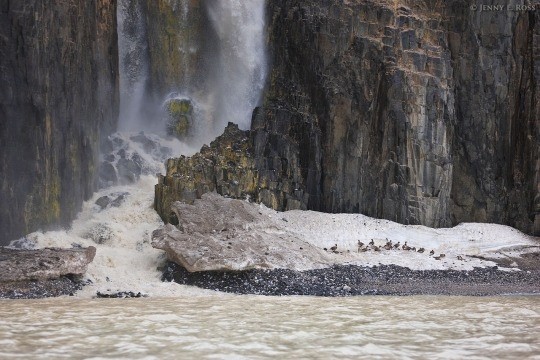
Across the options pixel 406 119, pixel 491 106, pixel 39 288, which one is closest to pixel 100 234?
pixel 39 288

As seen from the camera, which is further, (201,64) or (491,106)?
(201,64)

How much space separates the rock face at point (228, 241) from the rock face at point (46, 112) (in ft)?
14.5

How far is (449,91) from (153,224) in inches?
633

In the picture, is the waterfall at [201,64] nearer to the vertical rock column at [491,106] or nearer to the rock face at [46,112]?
the rock face at [46,112]

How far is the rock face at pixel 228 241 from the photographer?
18.5 metres

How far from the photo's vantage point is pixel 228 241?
20.0 m

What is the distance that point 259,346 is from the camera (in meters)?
8.29

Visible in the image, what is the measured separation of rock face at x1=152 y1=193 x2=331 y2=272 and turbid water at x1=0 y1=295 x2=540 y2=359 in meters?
3.93

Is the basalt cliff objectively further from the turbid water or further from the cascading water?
the turbid water

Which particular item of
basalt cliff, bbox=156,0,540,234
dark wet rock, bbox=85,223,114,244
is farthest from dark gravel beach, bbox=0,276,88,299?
basalt cliff, bbox=156,0,540,234

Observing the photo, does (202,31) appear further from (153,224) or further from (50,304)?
(50,304)

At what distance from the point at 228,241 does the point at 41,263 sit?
20.9 ft

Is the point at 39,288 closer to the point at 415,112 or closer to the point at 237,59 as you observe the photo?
the point at 415,112

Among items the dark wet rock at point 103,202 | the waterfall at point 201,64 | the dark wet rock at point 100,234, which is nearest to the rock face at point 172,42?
the waterfall at point 201,64
